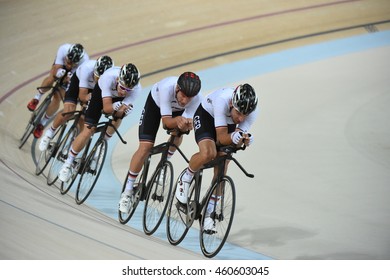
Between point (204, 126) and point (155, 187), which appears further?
point (155, 187)

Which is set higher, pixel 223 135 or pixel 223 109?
pixel 223 109

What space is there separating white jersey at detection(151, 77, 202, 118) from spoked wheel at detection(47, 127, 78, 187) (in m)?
1.48

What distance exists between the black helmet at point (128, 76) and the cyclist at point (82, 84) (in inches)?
24.7

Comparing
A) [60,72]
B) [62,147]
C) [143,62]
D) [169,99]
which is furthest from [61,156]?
[143,62]

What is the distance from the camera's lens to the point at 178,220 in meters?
5.64

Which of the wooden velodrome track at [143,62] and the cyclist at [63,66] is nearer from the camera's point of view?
the wooden velodrome track at [143,62]

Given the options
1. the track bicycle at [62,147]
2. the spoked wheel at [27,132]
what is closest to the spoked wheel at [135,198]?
the track bicycle at [62,147]

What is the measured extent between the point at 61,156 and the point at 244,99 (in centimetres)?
255

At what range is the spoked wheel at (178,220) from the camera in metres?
5.12

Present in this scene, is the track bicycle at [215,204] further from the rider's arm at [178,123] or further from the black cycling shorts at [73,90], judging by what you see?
the black cycling shorts at [73,90]

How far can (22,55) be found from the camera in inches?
377

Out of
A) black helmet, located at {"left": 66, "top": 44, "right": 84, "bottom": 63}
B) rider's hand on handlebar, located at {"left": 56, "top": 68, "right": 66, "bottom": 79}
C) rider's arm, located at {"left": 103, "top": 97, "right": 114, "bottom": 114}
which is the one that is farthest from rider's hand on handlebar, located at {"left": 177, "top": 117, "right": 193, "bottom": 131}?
rider's hand on handlebar, located at {"left": 56, "top": 68, "right": 66, "bottom": 79}

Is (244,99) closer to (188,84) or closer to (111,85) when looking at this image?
(188,84)

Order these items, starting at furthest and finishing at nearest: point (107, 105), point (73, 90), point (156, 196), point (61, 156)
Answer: point (73, 90) → point (61, 156) → point (107, 105) → point (156, 196)
